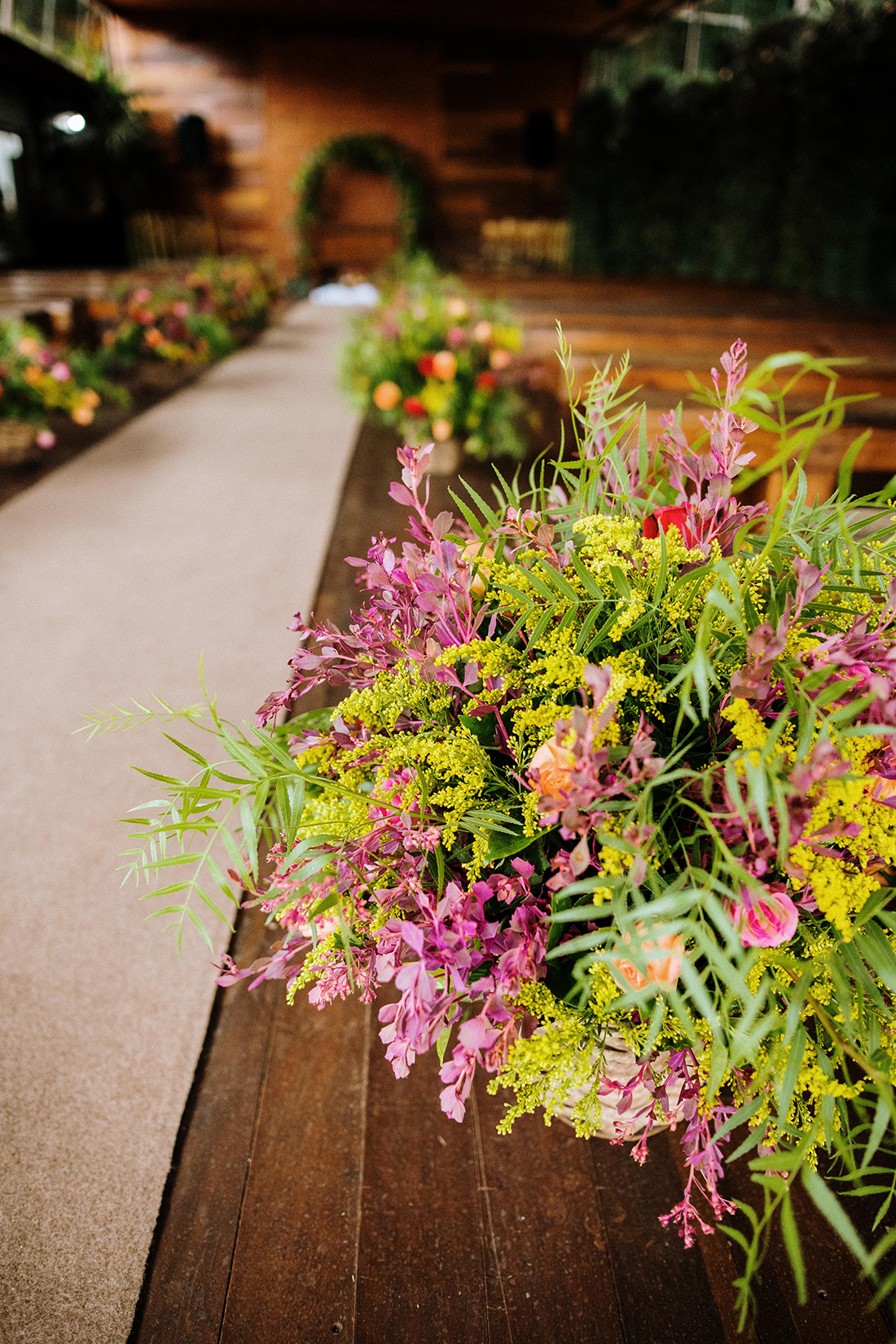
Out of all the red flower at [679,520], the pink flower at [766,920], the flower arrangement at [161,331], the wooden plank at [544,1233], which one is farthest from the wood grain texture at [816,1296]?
the flower arrangement at [161,331]

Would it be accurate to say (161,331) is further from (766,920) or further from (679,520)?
(766,920)

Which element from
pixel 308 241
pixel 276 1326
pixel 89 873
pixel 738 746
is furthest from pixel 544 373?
pixel 308 241

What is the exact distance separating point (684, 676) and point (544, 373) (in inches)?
114

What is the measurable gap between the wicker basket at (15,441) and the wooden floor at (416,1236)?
11.0ft

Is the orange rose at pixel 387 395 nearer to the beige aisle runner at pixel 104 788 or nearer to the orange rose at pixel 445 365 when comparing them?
the orange rose at pixel 445 365

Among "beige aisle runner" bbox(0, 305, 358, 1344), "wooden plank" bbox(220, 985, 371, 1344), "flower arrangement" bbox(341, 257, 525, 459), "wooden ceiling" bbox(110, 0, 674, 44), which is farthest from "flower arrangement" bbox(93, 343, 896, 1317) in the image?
"wooden ceiling" bbox(110, 0, 674, 44)

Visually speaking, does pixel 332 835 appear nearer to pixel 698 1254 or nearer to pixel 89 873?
pixel 698 1254

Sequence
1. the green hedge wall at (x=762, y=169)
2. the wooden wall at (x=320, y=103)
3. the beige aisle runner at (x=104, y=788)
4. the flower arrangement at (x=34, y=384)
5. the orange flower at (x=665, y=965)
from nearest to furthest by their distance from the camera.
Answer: the orange flower at (x=665, y=965)
the beige aisle runner at (x=104, y=788)
the flower arrangement at (x=34, y=384)
the green hedge wall at (x=762, y=169)
the wooden wall at (x=320, y=103)

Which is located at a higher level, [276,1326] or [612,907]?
[612,907]

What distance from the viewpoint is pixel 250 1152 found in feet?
3.34

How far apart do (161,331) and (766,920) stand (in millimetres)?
6012

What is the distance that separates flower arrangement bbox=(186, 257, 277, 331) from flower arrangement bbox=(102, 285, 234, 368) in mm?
229

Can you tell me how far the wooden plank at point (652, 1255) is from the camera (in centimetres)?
86

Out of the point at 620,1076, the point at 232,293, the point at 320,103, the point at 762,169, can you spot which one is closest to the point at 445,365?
the point at 620,1076
